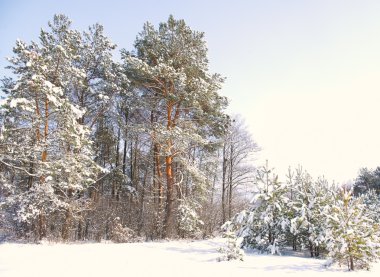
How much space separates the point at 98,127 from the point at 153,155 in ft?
19.3

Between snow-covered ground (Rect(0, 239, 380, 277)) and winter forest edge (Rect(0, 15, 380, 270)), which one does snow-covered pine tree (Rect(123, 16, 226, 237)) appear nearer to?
winter forest edge (Rect(0, 15, 380, 270))

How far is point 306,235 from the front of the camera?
9367mm

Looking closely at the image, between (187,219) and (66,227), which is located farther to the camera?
(187,219)

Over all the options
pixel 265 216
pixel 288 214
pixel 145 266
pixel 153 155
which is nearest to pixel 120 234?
pixel 153 155

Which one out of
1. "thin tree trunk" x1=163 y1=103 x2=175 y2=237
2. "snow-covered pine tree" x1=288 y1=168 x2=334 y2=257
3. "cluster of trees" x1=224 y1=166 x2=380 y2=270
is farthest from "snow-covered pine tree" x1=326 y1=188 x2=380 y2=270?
"thin tree trunk" x1=163 y1=103 x2=175 y2=237

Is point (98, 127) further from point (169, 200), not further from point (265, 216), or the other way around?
point (265, 216)

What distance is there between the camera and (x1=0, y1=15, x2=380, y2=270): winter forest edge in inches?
355

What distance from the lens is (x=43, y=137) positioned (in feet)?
36.2

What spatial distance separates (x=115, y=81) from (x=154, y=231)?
28.3 ft

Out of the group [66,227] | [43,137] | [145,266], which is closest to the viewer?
[145,266]

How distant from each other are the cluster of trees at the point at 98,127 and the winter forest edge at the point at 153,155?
0.06 m

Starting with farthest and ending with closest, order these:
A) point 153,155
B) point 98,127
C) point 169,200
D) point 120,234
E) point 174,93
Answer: point 98,127, point 153,155, point 174,93, point 169,200, point 120,234

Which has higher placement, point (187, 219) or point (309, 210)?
point (309, 210)

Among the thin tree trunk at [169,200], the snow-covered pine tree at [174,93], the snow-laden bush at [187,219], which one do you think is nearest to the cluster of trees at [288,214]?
the snow-laden bush at [187,219]
